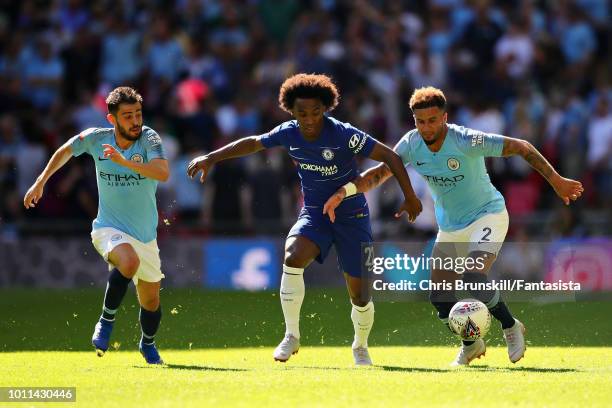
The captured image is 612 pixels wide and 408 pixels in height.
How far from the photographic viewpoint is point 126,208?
10992 millimetres

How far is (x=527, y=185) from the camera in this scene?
1892cm

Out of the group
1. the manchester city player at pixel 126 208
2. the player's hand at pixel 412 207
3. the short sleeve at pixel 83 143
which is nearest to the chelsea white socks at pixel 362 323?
the player's hand at pixel 412 207

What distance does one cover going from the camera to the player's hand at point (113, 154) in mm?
10227

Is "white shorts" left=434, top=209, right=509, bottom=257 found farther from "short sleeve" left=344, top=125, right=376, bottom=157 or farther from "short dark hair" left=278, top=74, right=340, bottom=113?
"short dark hair" left=278, top=74, right=340, bottom=113

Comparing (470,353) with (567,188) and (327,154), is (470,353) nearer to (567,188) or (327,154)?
(567,188)

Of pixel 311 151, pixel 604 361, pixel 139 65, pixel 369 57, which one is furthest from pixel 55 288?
pixel 604 361

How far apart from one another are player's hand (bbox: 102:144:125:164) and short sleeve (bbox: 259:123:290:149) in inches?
54.7

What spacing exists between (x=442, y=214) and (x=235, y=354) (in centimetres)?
240

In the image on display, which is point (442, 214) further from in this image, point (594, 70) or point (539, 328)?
point (594, 70)

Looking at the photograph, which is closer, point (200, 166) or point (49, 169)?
point (200, 166)

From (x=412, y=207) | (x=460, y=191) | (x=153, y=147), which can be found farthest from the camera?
(x=460, y=191)

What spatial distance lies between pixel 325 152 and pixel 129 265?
1.91 m

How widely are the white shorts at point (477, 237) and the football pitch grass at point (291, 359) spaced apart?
3.31 feet

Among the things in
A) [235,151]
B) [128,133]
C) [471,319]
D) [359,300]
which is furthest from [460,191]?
[128,133]
